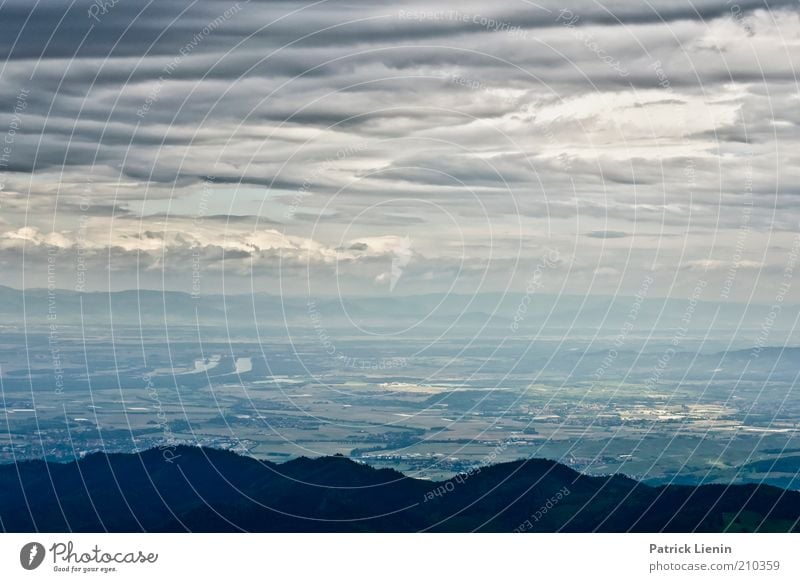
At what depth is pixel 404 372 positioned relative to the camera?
174 meters

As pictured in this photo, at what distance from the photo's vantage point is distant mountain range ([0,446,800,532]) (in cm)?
9181

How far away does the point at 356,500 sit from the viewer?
9069 centimetres
